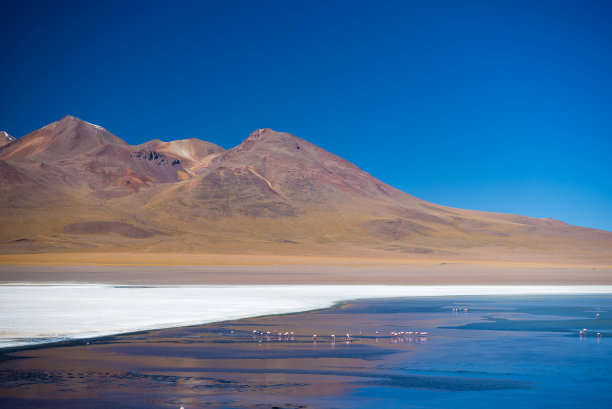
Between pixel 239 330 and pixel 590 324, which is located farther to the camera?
pixel 590 324

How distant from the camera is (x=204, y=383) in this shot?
1339 centimetres

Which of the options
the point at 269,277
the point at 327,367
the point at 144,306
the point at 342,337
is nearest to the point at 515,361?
the point at 327,367

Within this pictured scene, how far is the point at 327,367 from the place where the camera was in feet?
50.2

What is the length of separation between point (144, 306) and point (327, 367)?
1564 centimetres

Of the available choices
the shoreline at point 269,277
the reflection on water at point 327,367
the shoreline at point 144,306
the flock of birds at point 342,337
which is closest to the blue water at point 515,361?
the reflection on water at point 327,367

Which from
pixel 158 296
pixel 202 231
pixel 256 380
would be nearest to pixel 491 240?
pixel 202 231

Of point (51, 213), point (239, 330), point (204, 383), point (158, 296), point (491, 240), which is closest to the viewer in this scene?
point (204, 383)

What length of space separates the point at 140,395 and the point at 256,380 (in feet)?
7.84

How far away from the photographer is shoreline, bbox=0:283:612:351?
2109cm

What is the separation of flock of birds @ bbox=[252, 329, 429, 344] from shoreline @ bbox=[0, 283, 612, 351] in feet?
11.6

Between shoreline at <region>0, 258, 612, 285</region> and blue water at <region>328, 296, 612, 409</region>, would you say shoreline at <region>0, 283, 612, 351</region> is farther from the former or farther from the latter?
shoreline at <region>0, 258, 612, 285</region>

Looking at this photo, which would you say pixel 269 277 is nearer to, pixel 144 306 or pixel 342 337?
pixel 144 306

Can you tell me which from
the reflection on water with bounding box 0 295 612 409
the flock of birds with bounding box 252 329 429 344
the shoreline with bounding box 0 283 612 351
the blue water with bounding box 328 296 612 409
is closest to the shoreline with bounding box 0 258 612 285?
the shoreline with bounding box 0 283 612 351

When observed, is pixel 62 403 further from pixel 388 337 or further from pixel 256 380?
pixel 388 337
